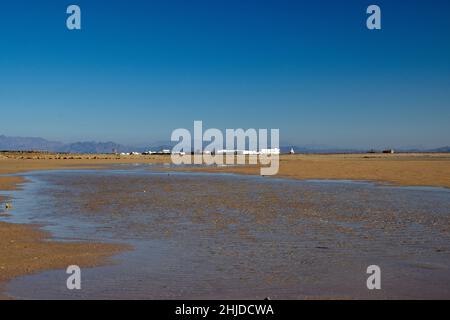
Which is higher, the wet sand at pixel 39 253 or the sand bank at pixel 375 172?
the sand bank at pixel 375 172

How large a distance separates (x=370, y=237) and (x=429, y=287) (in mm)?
4843

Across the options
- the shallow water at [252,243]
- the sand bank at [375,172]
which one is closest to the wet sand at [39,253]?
the shallow water at [252,243]

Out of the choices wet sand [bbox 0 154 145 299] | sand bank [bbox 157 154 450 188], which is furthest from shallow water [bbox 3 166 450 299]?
sand bank [bbox 157 154 450 188]

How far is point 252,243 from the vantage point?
12922 millimetres

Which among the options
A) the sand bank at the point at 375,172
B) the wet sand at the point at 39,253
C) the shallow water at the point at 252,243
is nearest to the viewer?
the shallow water at the point at 252,243

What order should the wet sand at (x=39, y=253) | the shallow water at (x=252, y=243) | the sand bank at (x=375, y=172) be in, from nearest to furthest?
the shallow water at (x=252, y=243)
the wet sand at (x=39, y=253)
the sand bank at (x=375, y=172)

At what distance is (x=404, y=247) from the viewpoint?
482 inches

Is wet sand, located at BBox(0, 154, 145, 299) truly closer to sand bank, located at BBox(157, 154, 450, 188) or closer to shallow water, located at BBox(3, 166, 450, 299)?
shallow water, located at BBox(3, 166, 450, 299)

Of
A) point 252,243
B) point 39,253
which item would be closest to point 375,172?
point 252,243

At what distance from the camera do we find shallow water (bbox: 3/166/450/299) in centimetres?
883

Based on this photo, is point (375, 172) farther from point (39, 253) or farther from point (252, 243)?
point (39, 253)

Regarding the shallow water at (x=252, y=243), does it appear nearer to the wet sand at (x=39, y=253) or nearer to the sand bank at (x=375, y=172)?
the wet sand at (x=39, y=253)

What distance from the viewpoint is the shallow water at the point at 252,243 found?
348 inches
